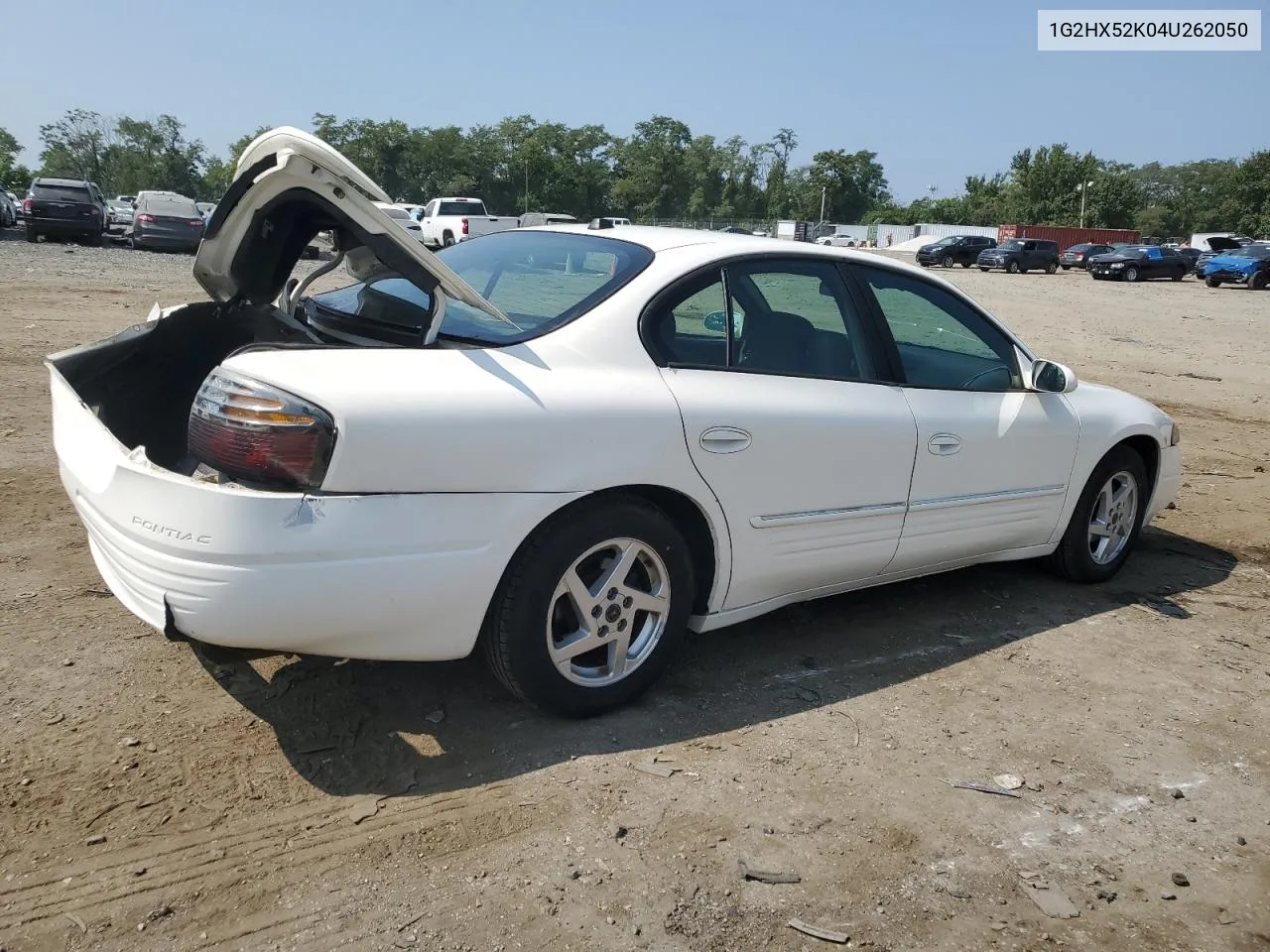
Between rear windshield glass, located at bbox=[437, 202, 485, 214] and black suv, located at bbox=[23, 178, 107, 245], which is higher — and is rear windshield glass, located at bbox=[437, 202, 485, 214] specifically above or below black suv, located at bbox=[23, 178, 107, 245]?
above

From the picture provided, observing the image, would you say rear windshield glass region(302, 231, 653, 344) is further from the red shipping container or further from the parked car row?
the red shipping container

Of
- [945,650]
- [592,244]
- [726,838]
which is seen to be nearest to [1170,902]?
[726,838]

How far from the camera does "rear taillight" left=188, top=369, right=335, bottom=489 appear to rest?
8.46ft

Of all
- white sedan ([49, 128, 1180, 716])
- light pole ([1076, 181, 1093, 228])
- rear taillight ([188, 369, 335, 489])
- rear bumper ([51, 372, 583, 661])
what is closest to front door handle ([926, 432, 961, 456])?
white sedan ([49, 128, 1180, 716])

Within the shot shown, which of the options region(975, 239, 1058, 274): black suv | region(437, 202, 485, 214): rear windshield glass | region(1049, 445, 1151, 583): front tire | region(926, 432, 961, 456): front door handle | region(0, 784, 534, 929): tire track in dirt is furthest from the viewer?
region(975, 239, 1058, 274): black suv

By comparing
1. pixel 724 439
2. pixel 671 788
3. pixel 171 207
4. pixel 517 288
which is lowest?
pixel 671 788

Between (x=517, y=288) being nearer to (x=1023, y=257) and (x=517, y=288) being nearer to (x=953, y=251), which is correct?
(x=1023, y=257)

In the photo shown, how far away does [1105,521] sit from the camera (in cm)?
486

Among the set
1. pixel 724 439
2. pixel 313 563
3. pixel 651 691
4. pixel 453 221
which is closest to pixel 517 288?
pixel 724 439

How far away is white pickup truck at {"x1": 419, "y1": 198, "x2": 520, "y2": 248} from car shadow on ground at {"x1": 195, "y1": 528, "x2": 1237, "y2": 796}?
96.8 feet

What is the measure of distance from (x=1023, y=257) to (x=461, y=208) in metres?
23.1

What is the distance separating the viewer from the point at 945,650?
4.04m

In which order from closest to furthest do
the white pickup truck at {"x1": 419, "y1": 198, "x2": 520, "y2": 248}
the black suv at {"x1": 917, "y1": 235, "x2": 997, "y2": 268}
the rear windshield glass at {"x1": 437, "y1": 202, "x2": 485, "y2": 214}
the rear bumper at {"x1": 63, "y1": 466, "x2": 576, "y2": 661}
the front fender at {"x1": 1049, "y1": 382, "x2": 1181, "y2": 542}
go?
the rear bumper at {"x1": 63, "y1": 466, "x2": 576, "y2": 661}
the front fender at {"x1": 1049, "y1": 382, "x2": 1181, "y2": 542}
the white pickup truck at {"x1": 419, "y1": 198, "x2": 520, "y2": 248}
the rear windshield glass at {"x1": 437, "y1": 202, "x2": 485, "y2": 214}
the black suv at {"x1": 917, "y1": 235, "x2": 997, "y2": 268}

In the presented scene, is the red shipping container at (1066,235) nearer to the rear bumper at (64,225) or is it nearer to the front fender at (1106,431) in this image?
the rear bumper at (64,225)
